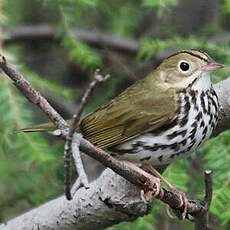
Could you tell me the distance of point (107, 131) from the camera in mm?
2740

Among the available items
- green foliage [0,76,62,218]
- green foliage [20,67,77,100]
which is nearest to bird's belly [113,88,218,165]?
green foliage [0,76,62,218]

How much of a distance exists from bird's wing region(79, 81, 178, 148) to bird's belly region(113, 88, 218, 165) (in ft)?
0.14

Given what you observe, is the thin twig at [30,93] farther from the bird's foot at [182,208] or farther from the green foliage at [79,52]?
the green foliage at [79,52]

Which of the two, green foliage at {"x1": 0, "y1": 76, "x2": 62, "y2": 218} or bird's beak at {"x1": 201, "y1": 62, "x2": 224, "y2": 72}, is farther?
green foliage at {"x1": 0, "y1": 76, "x2": 62, "y2": 218}

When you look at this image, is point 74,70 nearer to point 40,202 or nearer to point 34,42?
A: point 34,42

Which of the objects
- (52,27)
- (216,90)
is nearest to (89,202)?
(216,90)

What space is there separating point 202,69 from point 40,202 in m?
1.06

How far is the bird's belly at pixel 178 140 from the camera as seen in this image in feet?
8.40

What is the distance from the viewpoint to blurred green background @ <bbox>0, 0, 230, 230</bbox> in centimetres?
303

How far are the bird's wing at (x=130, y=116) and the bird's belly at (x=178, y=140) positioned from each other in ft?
0.14

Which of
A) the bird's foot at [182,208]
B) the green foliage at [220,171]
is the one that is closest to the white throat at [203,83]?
the green foliage at [220,171]

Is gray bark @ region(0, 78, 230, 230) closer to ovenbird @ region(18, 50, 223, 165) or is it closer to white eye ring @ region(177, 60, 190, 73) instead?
ovenbird @ region(18, 50, 223, 165)

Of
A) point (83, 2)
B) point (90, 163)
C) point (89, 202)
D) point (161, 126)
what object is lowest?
point (90, 163)

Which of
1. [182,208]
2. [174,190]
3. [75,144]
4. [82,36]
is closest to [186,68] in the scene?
[174,190]
